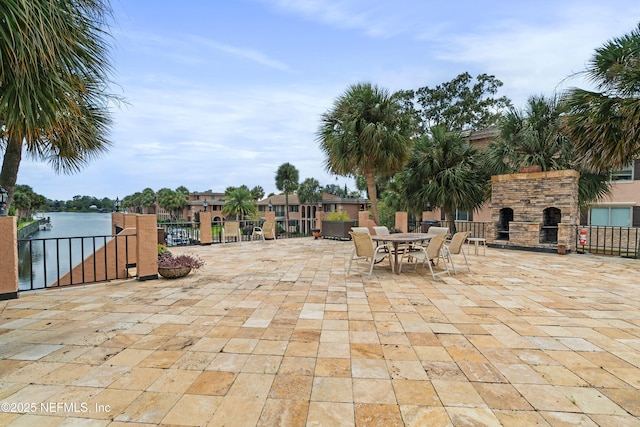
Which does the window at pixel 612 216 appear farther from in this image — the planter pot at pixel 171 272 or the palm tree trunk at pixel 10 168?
the palm tree trunk at pixel 10 168

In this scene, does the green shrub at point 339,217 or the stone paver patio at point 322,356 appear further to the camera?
the green shrub at point 339,217

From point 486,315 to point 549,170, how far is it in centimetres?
886

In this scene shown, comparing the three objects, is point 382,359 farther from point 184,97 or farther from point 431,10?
point 184,97

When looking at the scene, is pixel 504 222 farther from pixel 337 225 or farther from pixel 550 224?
pixel 337 225

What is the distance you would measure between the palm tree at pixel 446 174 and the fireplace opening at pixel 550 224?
1.93m

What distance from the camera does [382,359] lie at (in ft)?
7.91

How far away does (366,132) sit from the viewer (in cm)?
975

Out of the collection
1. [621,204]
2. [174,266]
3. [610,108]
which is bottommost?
[174,266]

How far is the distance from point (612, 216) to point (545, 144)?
20.1 feet

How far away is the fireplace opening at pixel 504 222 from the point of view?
1036 cm

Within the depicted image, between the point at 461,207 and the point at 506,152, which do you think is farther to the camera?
the point at 461,207

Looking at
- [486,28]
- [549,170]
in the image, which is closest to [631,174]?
[549,170]

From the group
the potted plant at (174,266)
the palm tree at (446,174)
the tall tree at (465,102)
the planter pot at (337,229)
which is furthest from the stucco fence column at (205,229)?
the tall tree at (465,102)

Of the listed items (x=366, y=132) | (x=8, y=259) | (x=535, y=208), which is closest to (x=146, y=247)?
(x=8, y=259)
